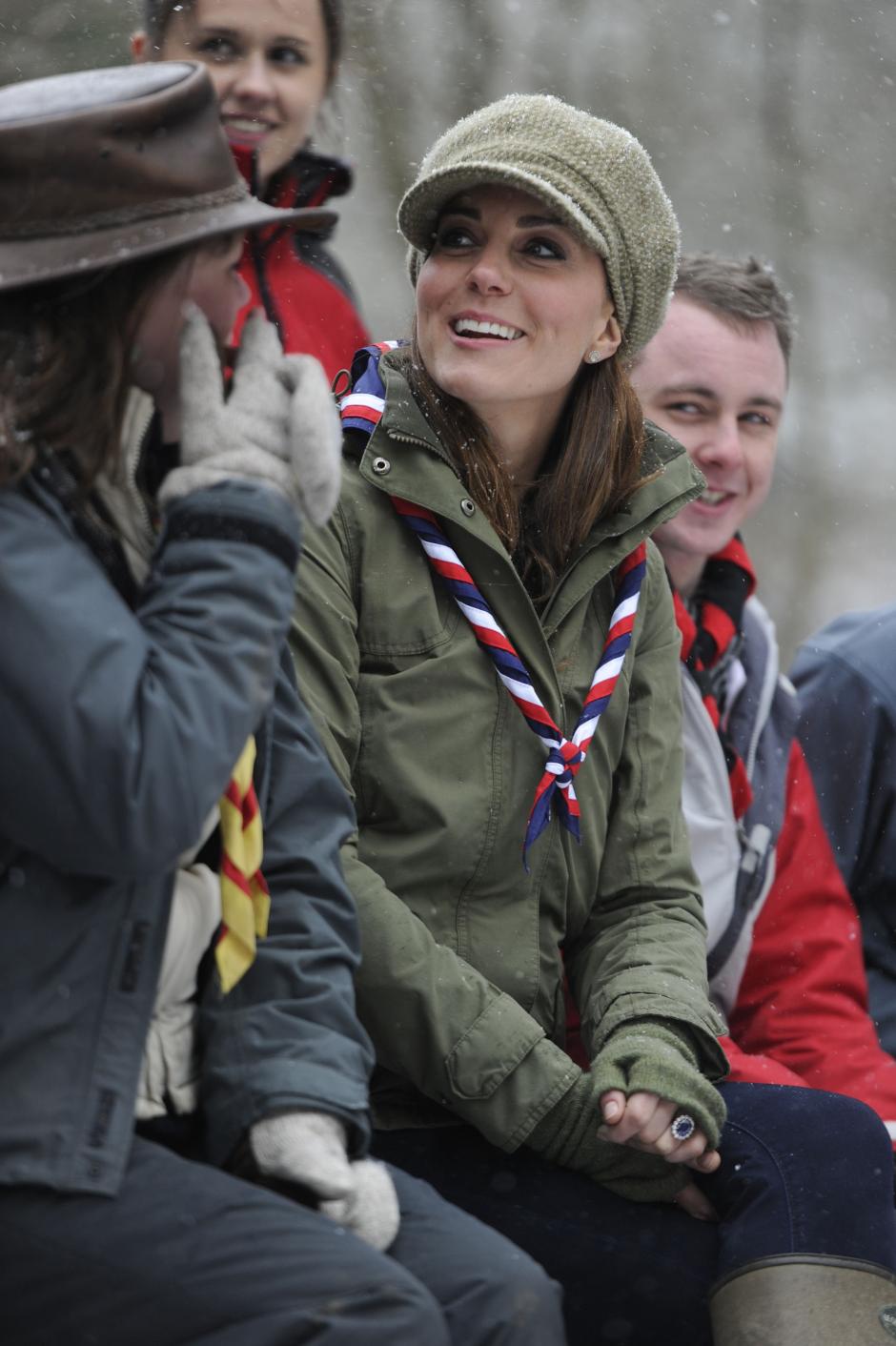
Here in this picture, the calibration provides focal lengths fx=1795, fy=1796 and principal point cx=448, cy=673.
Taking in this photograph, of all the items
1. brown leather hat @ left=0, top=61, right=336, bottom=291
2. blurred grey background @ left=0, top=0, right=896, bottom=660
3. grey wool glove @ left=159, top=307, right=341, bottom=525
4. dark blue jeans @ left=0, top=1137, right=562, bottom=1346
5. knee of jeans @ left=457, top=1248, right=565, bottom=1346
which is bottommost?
blurred grey background @ left=0, top=0, right=896, bottom=660

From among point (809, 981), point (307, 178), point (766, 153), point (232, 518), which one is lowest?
point (766, 153)

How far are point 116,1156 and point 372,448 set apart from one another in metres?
1.27

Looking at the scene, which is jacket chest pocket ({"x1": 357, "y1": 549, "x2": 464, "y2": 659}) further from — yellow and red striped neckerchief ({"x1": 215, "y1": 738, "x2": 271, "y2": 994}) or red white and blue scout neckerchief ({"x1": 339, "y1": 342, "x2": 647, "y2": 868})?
yellow and red striped neckerchief ({"x1": 215, "y1": 738, "x2": 271, "y2": 994})

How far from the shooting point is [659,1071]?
264 cm

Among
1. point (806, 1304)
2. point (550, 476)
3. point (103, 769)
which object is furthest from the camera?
point (550, 476)

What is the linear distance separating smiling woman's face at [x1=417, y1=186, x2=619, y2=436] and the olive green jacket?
0.42 ft

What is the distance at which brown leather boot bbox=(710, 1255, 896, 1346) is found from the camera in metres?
2.54

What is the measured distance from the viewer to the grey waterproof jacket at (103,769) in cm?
188

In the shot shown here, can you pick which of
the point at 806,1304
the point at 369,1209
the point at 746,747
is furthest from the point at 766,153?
the point at 369,1209

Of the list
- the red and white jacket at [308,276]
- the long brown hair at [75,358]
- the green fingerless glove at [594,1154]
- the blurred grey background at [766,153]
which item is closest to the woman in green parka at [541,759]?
the green fingerless glove at [594,1154]

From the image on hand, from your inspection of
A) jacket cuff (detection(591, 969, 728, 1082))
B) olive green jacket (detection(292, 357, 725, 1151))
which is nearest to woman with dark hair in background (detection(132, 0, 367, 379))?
olive green jacket (detection(292, 357, 725, 1151))

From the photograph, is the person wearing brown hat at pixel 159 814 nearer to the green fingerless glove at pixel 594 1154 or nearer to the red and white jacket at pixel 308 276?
the green fingerless glove at pixel 594 1154

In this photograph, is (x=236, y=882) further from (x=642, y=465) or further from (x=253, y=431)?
(x=642, y=465)

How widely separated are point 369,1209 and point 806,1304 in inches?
31.0
